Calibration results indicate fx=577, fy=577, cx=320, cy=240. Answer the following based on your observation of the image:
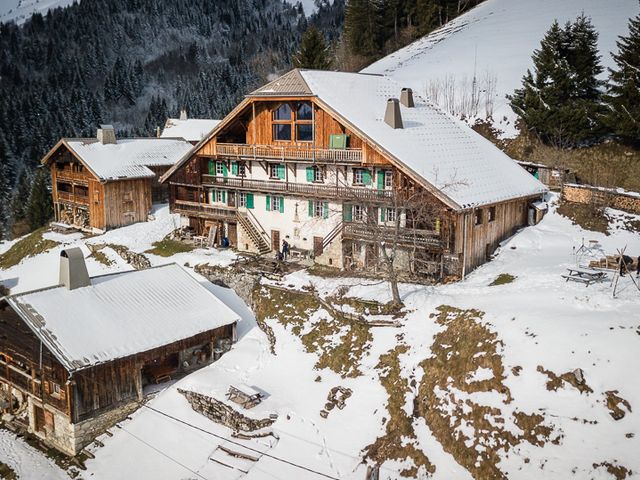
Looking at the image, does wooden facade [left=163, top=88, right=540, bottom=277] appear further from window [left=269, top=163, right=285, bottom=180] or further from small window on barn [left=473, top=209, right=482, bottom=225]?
window [left=269, top=163, right=285, bottom=180]

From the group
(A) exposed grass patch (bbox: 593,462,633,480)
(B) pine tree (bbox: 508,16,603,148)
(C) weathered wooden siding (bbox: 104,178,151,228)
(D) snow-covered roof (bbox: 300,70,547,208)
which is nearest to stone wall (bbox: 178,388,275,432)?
(A) exposed grass patch (bbox: 593,462,633,480)

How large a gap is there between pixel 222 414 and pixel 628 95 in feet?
116

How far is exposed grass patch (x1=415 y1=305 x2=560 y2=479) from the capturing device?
1966 cm

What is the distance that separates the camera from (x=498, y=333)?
2364 centimetres

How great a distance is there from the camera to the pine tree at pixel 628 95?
40.4 m

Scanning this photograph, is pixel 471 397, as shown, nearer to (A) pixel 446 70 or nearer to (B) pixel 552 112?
(B) pixel 552 112

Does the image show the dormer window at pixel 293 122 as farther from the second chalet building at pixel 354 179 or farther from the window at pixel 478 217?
the window at pixel 478 217

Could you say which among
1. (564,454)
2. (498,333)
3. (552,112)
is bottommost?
(564,454)

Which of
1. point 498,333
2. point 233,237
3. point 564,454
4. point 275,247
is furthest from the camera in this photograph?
point 233,237

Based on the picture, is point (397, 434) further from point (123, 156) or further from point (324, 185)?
point (123, 156)

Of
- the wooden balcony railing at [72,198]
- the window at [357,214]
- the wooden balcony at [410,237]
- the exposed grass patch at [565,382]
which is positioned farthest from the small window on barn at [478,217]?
the wooden balcony railing at [72,198]

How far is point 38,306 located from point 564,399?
73.7ft

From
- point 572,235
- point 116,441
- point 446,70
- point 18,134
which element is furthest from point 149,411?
point 18,134

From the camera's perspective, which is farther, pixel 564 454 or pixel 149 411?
pixel 149 411
